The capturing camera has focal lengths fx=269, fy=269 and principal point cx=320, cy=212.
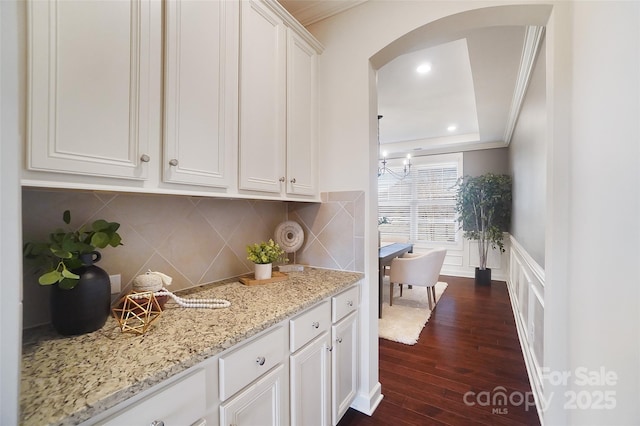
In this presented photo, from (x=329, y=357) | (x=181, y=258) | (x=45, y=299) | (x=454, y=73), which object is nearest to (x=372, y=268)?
(x=329, y=357)

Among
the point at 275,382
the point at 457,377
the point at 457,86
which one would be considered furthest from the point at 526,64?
the point at 275,382

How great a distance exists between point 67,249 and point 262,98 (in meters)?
1.08

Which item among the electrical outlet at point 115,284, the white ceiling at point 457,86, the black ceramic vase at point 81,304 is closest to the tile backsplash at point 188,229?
the electrical outlet at point 115,284

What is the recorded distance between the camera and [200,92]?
116cm

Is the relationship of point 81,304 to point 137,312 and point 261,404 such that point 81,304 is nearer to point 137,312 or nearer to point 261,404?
point 137,312

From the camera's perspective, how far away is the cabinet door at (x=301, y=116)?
5.43 feet

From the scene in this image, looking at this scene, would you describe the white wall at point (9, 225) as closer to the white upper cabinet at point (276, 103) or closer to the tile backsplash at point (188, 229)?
the tile backsplash at point (188, 229)

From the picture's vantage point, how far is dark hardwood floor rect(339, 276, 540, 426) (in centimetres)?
171

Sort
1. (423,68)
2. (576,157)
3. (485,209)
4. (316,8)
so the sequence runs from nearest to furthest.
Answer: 1. (576,157)
2. (316,8)
3. (423,68)
4. (485,209)

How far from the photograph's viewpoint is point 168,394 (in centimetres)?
73

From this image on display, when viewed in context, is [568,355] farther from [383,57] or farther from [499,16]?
[383,57]

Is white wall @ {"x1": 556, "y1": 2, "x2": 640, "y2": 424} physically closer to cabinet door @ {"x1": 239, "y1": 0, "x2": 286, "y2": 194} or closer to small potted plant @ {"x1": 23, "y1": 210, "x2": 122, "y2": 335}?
cabinet door @ {"x1": 239, "y1": 0, "x2": 286, "y2": 194}

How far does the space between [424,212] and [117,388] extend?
5793mm

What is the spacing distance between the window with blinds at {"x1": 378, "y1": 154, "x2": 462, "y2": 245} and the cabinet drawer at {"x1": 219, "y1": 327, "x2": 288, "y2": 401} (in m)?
4.39
